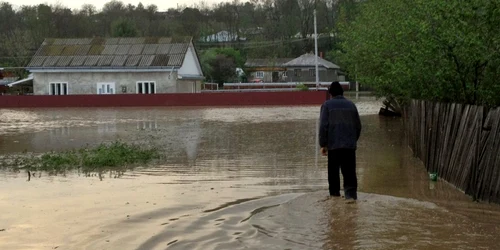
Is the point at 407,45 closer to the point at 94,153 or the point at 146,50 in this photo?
the point at 94,153

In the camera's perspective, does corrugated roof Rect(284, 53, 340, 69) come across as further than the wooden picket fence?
Yes

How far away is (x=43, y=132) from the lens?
2964 centimetres

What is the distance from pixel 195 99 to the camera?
197 feet

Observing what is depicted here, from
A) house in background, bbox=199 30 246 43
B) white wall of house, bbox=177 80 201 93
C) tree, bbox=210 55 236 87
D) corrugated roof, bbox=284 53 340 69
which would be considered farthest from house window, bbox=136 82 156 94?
house in background, bbox=199 30 246 43

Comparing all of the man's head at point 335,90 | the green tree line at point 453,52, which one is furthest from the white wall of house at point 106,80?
the man's head at point 335,90

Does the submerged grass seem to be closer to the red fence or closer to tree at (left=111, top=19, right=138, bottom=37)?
the red fence

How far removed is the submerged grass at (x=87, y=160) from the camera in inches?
631

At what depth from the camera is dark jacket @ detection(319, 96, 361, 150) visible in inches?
408

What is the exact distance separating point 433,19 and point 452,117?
2.79 metres

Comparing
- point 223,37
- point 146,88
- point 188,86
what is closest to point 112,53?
point 146,88

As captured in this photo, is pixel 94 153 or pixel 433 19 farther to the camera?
pixel 94 153

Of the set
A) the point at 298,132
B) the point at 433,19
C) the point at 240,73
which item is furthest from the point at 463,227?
the point at 240,73

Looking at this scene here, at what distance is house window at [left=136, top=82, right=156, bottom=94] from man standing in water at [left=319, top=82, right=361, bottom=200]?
2376 inches

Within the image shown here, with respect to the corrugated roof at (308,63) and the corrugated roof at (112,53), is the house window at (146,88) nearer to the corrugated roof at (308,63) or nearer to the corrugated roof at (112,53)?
the corrugated roof at (112,53)
